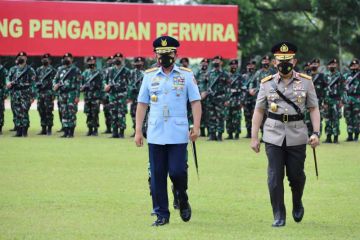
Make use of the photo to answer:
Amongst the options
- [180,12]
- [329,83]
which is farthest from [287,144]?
[180,12]

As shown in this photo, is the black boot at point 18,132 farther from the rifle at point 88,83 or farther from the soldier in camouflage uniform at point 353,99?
the soldier in camouflage uniform at point 353,99

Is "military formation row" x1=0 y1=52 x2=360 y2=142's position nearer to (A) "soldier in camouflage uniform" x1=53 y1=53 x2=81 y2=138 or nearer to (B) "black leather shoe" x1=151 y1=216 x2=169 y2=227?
(A) "soldier in camouflage uniform" x1=53 y1=53 x2=81 y2=138

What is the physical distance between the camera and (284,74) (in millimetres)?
10812

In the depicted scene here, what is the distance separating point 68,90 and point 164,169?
13573mm

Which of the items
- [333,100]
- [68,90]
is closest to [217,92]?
[333,100]

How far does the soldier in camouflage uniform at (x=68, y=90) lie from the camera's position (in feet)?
78.9

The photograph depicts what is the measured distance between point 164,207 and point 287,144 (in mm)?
1426

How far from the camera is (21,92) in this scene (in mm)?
24203

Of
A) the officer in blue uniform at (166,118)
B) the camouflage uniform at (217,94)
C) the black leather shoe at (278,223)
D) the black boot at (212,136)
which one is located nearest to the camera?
the officer in blue uniform at (166,118)

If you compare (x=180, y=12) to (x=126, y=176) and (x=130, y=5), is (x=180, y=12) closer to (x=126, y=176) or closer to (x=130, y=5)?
(x=130, y=5)

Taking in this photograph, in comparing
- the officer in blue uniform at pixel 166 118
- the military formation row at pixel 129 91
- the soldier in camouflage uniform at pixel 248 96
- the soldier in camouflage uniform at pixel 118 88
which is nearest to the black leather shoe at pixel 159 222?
the officer in blue uniform at pixel 166 118

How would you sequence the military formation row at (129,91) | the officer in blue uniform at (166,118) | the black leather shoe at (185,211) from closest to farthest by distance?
1. the officer in blue uniform at (166,118)
2. the black leather shoe at (185,211)
3. the military formation row at (129,91)

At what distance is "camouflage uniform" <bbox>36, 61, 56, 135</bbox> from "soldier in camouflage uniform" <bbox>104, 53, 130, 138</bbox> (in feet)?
4.60

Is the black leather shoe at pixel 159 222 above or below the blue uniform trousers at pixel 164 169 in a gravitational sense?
below
